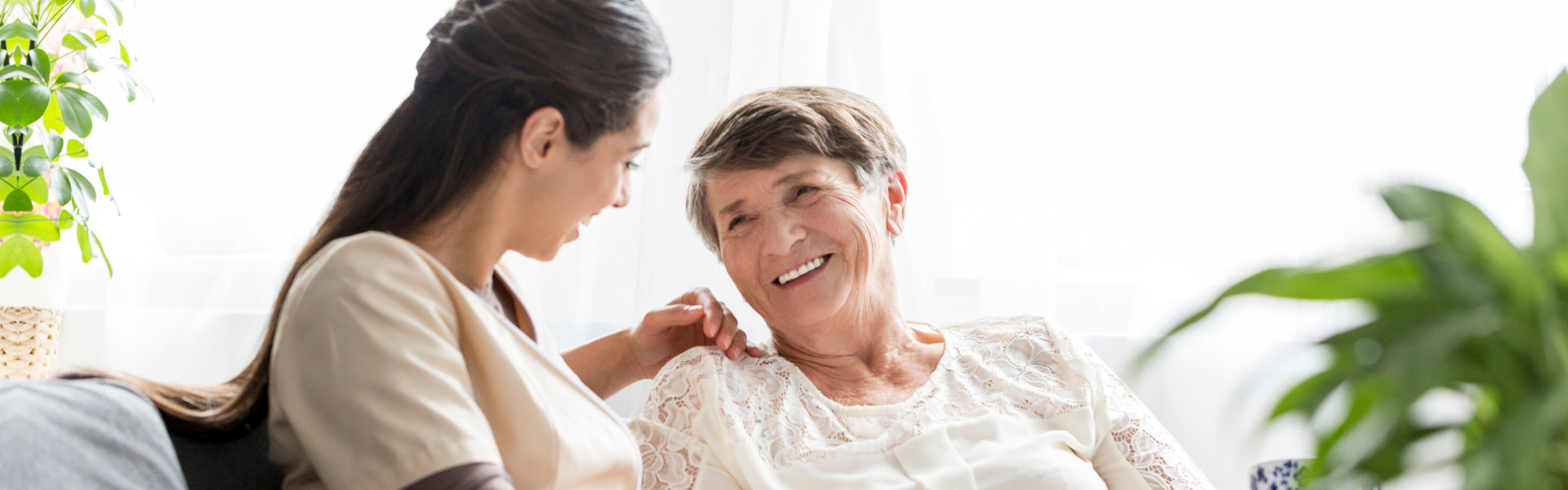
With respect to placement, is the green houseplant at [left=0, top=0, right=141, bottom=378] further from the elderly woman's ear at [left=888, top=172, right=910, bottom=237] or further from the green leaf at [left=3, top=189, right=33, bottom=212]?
the elderly woman's ear at [left=888, top=172, right=910, bottom=237]

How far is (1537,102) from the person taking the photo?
435mm

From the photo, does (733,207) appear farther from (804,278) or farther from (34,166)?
(34,166)

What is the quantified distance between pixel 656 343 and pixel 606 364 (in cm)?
8

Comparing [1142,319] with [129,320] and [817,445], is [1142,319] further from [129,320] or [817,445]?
[129,320]

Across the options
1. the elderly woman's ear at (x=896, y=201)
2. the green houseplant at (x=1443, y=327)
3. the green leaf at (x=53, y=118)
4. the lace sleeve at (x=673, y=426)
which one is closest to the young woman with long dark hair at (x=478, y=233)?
the lace sleeve at (x=673, y=426)

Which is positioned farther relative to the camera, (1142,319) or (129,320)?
(129,320)

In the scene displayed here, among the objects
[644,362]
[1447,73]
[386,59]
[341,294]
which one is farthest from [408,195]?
[1447,73]

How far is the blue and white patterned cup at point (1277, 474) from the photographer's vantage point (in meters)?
1.20

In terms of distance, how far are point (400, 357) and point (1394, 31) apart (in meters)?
1.95

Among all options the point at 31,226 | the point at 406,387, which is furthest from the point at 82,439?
the point at 31,226

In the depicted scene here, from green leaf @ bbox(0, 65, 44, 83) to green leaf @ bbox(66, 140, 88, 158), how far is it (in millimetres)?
125

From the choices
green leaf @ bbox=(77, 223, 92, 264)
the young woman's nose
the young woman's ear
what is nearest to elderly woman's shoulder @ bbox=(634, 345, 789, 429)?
the young woman's nose

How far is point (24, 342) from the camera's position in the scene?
1938 millimetres

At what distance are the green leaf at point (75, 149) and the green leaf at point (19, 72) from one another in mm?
125
